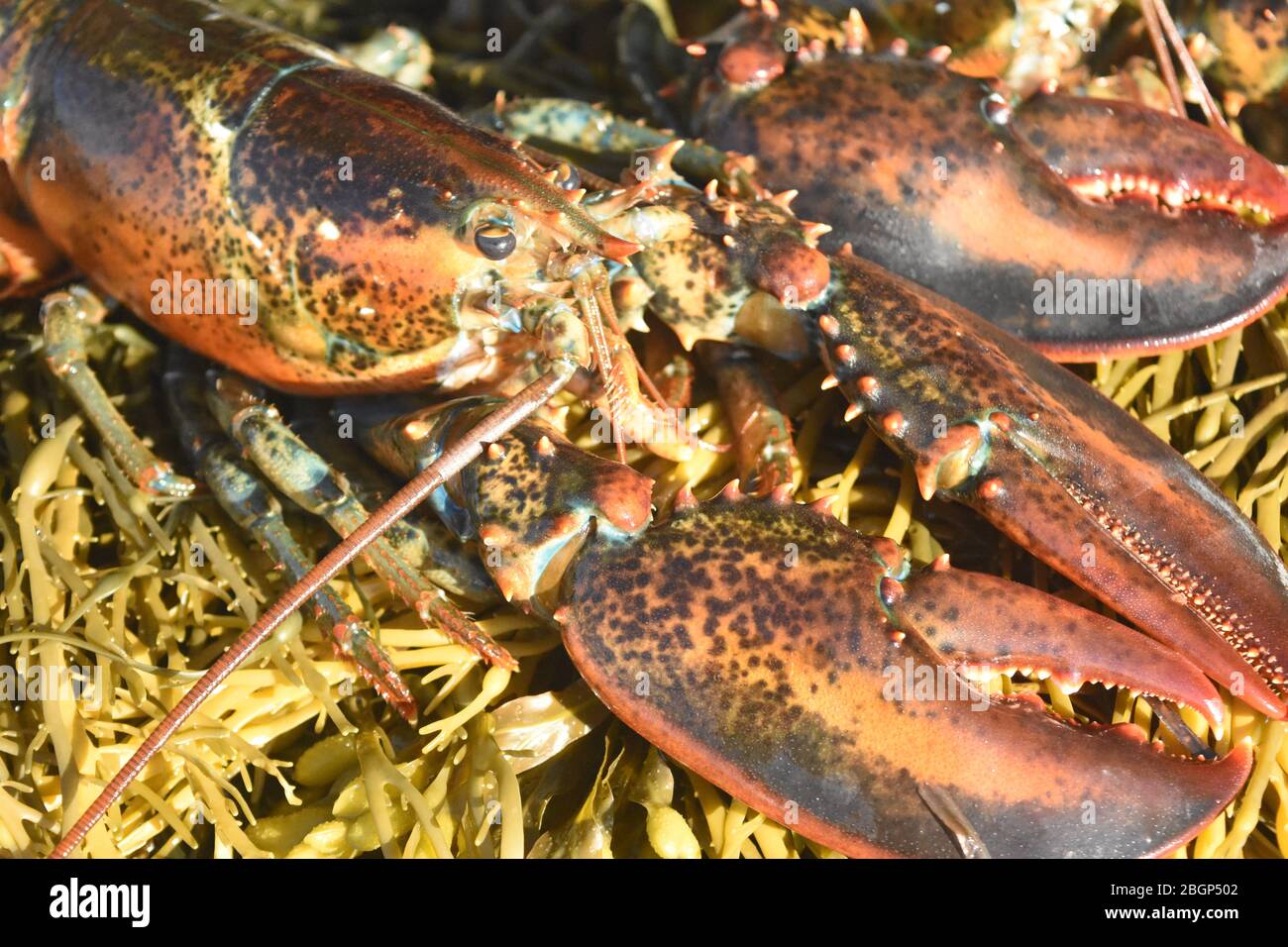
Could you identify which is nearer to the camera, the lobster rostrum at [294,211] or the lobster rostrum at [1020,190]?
the lobster rostrum at [294,211]

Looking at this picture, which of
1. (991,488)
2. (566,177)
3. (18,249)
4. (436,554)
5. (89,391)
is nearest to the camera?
(991,488)

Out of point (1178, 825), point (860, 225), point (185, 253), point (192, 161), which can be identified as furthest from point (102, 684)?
point (1178, 825)

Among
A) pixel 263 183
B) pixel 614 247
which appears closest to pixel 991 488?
pixel 614 247

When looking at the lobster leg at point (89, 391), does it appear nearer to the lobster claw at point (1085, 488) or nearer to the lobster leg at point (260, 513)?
the lobster leg at point (260, 513)

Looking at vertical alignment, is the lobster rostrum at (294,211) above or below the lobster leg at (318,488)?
above

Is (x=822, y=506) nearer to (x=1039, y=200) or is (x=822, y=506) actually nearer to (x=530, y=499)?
(x=530, y=499)

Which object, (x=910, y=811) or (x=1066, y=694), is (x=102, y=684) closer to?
(x=910, y=811)

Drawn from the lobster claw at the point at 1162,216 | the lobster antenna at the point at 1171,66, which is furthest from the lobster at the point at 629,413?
the lobster antenna at the point at 1171,66

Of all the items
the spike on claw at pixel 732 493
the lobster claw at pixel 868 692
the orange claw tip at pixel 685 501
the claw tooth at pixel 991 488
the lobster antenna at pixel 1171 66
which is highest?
the lobster antenna at pixel 1171 66
